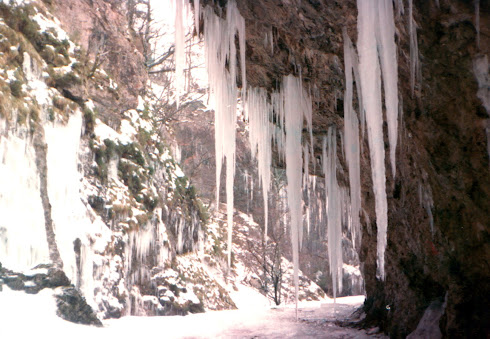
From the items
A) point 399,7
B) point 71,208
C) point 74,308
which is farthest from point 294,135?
point 71,208

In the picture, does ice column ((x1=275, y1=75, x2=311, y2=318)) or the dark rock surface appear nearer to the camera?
ice column ((x1=275, y1=75, x2=311, y2=318))

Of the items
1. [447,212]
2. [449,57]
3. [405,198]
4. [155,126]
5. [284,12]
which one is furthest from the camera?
[155,126]

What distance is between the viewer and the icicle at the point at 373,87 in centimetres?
266

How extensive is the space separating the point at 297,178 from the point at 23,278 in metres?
4.42

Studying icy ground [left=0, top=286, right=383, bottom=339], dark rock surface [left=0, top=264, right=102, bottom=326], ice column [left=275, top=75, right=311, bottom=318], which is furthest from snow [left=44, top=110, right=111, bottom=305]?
ice column [left=275, top=75, right=311, bottom=318]

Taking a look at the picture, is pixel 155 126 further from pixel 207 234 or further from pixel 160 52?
pixel 160 52

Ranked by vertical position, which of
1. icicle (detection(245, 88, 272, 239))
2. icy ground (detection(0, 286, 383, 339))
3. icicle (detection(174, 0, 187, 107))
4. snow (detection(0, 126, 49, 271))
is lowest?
icy ground (detection(0, 286, 383, 339))

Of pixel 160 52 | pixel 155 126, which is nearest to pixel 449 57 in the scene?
pixel 155 126

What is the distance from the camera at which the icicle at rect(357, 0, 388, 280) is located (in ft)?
8.71

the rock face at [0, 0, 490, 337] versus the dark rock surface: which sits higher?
the rock face at [0, 0, 490, 337]

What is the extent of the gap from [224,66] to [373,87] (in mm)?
2059

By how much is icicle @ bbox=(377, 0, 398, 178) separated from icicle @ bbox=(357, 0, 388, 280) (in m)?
0.05

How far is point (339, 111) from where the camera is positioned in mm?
5059

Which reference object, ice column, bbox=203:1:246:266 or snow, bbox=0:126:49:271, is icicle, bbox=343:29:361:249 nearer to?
ice column, bbox=203:1:246:266
